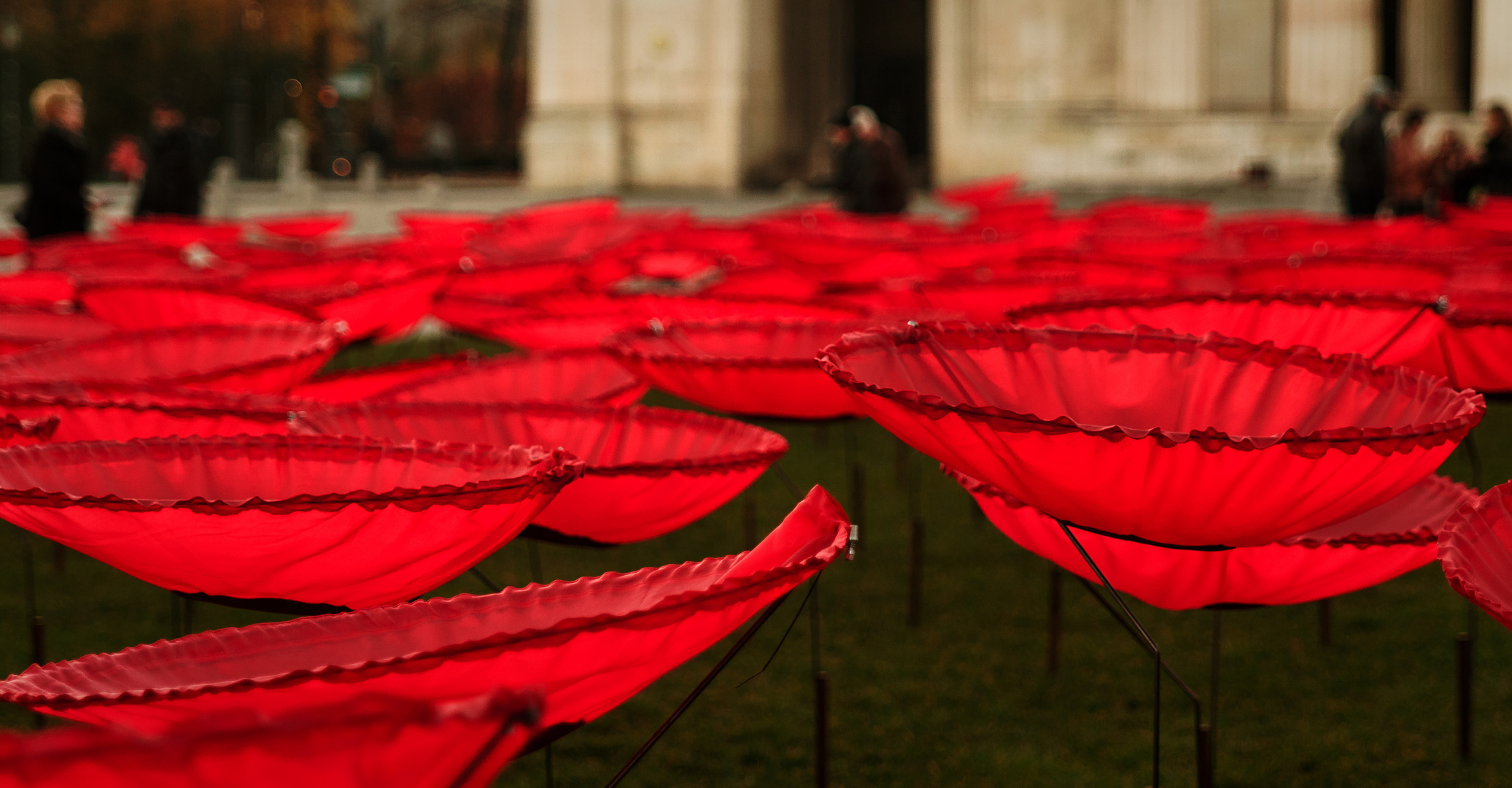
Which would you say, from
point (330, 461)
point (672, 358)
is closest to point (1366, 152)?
point (672, 358)

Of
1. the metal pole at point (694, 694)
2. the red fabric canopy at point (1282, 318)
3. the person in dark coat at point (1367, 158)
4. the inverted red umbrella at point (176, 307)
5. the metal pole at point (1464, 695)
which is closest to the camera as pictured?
the metal pole at point (694, 694)

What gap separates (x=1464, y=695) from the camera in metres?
4.36

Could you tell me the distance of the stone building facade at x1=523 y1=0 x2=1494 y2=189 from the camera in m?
25.6

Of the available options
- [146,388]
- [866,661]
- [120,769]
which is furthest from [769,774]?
[120,769]

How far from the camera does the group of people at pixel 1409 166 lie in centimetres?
1539

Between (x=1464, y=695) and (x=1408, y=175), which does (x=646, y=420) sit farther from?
(x=1408, y=175)

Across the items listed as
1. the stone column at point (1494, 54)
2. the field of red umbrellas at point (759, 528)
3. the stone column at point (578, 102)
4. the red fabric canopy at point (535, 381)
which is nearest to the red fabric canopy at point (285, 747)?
the field of red umbrellas at point (759, 528)

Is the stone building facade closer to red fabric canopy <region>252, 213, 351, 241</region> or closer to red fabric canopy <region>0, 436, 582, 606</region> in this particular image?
red fabric canopy <region>252, 213, 351, 241</region>

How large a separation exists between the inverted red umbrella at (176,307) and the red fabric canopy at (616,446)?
2467 millimetres

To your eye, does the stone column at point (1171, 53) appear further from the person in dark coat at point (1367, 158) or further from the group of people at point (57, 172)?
the group of people at point (57, 172)

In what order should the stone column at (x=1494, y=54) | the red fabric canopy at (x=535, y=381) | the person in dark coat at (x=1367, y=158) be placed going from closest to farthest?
the red fabric canopy at (x=535, y=381), the person in dark coat at (x=1367, y=158), the stone column at (x=1494, y=54)

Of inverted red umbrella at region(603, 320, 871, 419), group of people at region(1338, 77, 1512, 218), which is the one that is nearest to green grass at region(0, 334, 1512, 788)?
inverted red umbrella at region(603, 320, 871, 419)

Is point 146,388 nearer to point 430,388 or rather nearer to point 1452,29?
point 430,388

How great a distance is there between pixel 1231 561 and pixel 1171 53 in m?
25.4
